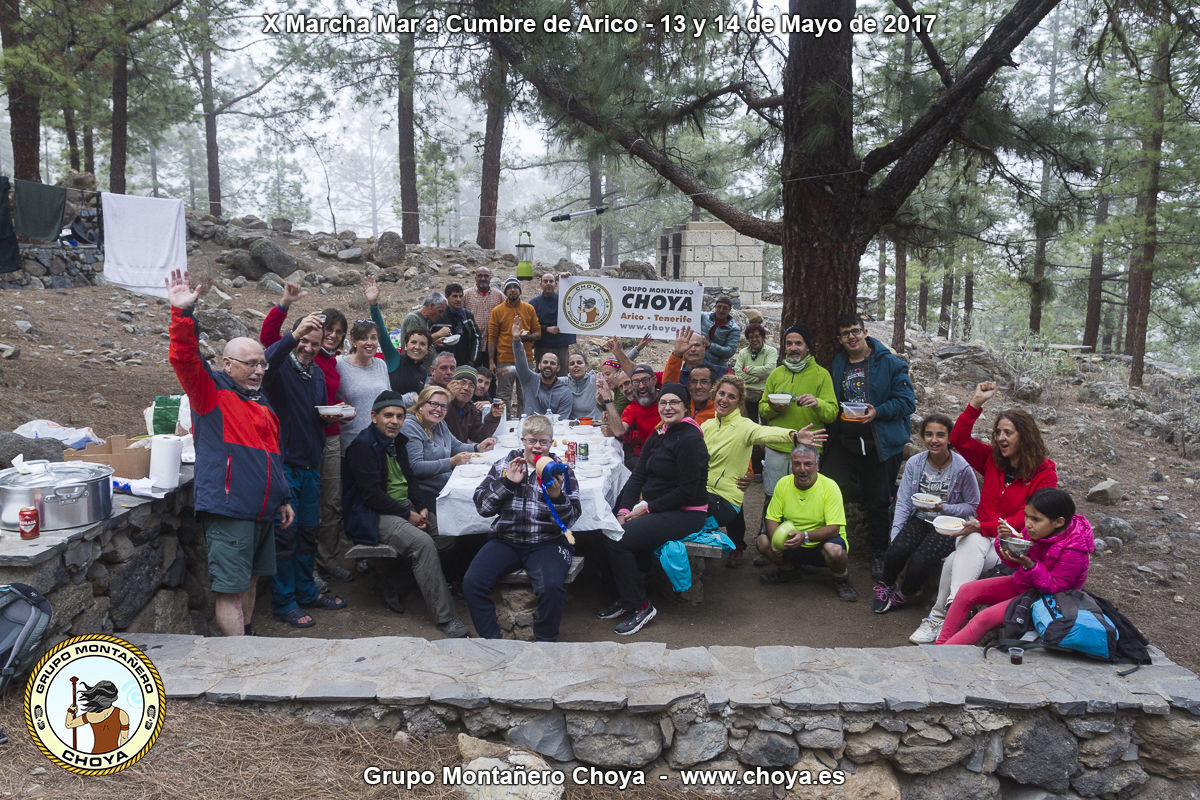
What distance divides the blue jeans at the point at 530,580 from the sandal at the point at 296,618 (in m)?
1.10

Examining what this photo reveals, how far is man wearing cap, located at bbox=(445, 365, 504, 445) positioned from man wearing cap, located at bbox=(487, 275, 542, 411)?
Result: 1.53 meters

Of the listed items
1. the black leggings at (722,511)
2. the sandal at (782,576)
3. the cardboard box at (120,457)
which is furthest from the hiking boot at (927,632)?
the cardboard box at (120,457)

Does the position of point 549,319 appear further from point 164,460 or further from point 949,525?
point 949,525

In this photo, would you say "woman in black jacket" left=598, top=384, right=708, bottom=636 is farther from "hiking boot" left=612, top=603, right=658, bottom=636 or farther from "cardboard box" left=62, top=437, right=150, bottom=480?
"cardboard box" left=62, top=437, right=150, bottom=480

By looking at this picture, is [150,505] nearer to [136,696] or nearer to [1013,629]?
[136,696]

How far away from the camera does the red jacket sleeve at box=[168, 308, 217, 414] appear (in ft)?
11.3

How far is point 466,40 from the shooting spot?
688 centimetres

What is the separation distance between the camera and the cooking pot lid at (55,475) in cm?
349

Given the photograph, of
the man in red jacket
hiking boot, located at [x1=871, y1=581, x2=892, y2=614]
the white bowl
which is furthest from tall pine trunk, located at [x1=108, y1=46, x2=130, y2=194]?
the white bowl

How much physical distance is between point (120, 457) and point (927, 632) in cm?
484

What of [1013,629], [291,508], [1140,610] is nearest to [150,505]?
[291,508]

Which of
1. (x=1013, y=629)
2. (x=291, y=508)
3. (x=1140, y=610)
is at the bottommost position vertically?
(x=1140, y=610)

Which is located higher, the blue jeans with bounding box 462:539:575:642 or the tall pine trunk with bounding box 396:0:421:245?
the tall pine trunk with bounding box 396:0:421:245

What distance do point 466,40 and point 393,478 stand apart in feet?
14.5
